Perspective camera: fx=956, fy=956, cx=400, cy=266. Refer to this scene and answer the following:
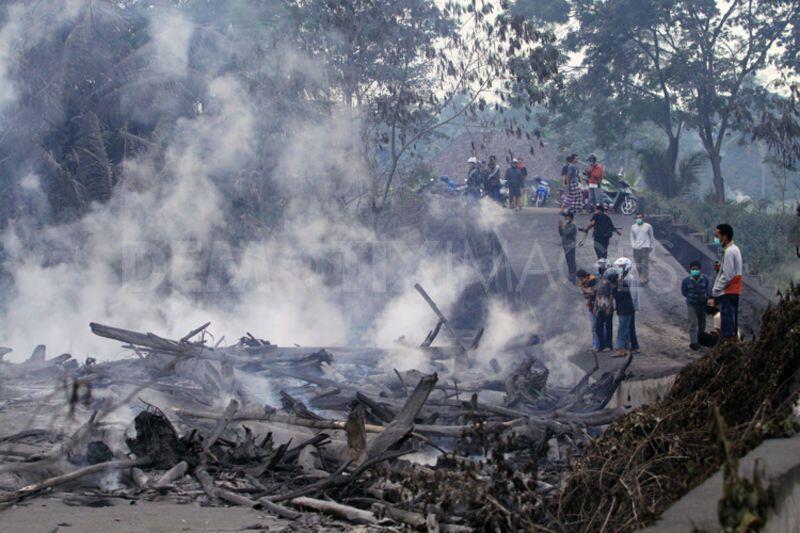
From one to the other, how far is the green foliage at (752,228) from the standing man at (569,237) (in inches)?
226

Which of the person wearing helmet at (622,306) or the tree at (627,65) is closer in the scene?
the person wearing helmet at (622,306)

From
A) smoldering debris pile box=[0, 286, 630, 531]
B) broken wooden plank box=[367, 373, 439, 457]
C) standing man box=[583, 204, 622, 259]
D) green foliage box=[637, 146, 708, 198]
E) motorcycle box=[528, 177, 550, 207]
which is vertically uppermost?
green foliage box=[637, 146, 708, 198]

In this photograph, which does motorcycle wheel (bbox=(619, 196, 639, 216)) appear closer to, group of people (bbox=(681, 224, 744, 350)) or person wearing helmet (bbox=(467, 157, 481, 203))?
person wearing helmet (bbox=(467, 157, 481, 203))

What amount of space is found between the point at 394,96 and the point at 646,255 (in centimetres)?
660

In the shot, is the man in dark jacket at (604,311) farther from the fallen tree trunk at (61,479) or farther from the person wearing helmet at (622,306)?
the fallen tree trunk at (61,479)

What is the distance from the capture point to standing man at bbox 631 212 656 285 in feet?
52.8

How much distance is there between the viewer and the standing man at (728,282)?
31.9 ft

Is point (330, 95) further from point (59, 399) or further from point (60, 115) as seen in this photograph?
point (59, 399)

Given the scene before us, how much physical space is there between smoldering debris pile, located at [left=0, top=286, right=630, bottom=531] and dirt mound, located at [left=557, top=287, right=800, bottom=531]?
1.07 ft

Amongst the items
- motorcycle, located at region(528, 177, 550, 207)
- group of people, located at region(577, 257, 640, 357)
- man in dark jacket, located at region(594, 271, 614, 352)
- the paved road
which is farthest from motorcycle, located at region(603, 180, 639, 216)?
man in dark jacket, located at region(594, 271, 614, 352)

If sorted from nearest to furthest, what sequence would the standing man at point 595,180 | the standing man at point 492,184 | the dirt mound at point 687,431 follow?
the dirt mound at point 687,431 < the standing man at point 595,180 < the standing man at point 492,184

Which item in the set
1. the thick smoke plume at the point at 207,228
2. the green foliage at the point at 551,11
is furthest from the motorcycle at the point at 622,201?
the green foliage at the point at 551,11

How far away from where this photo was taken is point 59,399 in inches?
367

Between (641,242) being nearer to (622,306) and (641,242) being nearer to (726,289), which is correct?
(622,306)
